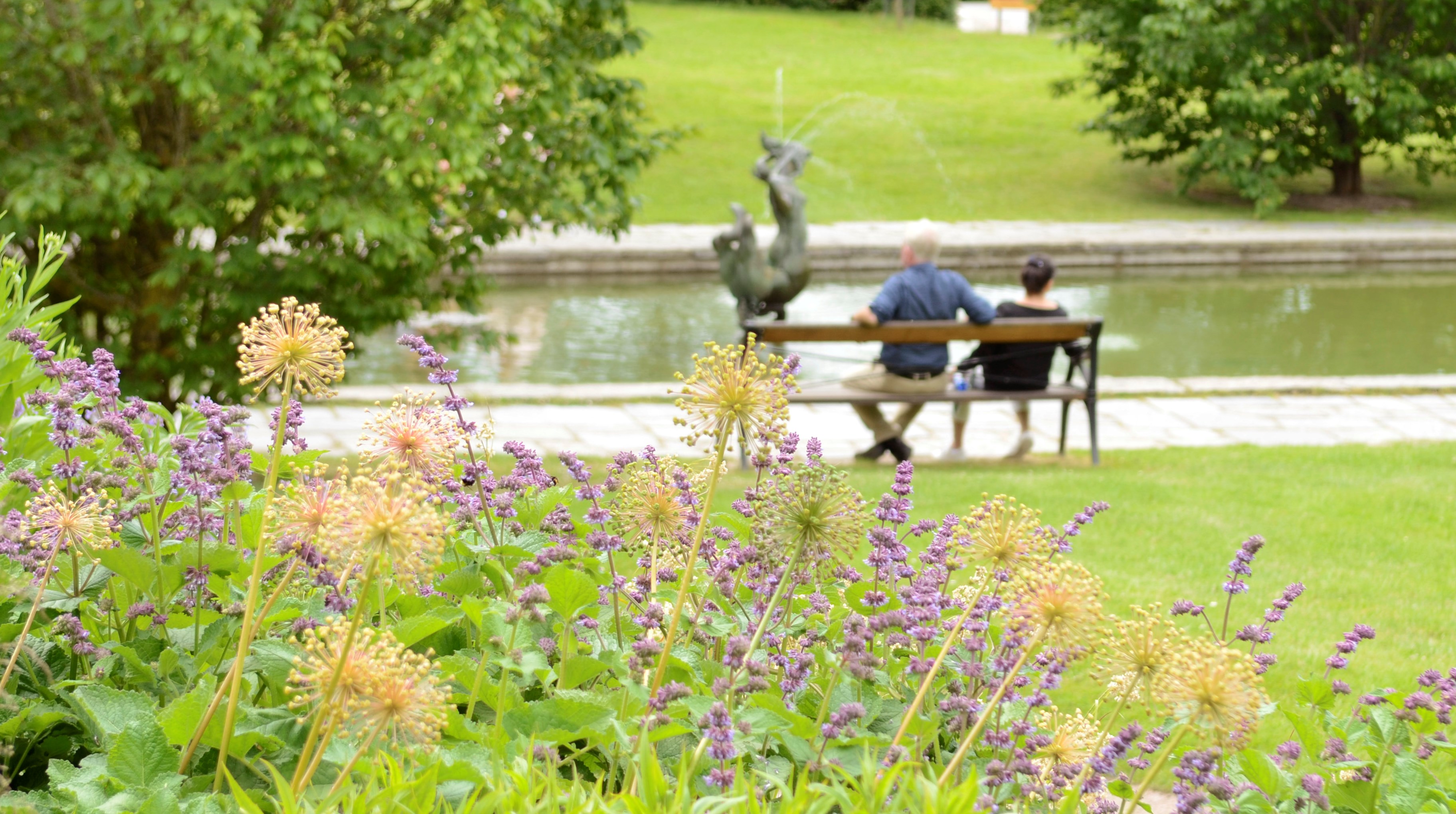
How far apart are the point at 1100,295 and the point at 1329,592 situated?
1106 cm

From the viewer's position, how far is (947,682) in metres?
2.26

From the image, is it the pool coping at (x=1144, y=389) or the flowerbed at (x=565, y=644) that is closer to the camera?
the flowerbed at (x=565, y=644)

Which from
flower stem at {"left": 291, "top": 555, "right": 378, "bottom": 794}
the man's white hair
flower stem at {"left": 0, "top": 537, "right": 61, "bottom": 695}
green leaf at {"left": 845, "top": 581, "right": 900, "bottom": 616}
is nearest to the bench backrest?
the man's white hair

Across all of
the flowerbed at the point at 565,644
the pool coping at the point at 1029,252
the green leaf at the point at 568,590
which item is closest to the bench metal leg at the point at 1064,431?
the flowerbed at the point at 565,644

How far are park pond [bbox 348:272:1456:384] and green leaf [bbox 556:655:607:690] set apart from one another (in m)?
7.83

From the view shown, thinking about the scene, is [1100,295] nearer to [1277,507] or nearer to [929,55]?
[1277,507]

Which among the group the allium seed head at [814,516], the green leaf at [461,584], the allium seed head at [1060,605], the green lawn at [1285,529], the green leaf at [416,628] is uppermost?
the allium seed head at [814,516]

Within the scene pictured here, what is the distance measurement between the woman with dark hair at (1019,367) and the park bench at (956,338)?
8 cm

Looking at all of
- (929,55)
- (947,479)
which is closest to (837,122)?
(929,55)

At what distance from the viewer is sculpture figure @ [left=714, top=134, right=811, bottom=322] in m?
9.95

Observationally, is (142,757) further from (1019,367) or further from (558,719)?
(1019,367)

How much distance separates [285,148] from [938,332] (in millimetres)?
3637

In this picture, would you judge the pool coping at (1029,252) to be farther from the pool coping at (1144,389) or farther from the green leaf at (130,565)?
the green leaf at (130,565)

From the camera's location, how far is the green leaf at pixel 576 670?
197cm
